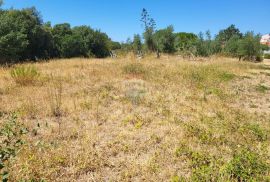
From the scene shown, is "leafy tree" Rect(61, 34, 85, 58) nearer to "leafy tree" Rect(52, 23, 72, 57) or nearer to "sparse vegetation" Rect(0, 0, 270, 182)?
"leafy tree" Rect(52, 23, 72, 57)

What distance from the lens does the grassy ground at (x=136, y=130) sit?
3426 mm

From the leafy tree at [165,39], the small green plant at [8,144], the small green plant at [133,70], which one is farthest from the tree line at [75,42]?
the small green plant at [8,144]

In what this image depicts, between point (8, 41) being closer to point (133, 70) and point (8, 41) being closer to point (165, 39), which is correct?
point (133, 70)

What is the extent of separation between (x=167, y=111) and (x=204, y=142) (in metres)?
1.69

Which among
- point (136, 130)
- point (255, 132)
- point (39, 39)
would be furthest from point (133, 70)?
point (39, 39)

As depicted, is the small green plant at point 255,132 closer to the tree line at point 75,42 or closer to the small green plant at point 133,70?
the small green plant at point 133,70

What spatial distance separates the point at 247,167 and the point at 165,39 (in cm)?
2873

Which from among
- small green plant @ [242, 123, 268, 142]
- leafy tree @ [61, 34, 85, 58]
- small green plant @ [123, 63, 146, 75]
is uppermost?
leafy tree @ [61, 34, 85, 58]

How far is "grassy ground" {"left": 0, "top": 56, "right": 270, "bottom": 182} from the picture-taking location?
3.43 meters

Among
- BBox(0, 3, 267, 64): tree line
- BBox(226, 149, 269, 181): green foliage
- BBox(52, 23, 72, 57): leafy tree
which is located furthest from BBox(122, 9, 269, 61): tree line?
BBox(226, 149, 269, 181): green foliage

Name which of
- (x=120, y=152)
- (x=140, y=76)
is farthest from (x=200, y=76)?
(x=120, y=152)

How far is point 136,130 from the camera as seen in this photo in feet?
16.0

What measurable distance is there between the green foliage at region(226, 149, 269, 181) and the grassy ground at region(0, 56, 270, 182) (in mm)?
13

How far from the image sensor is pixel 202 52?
3162 cm
